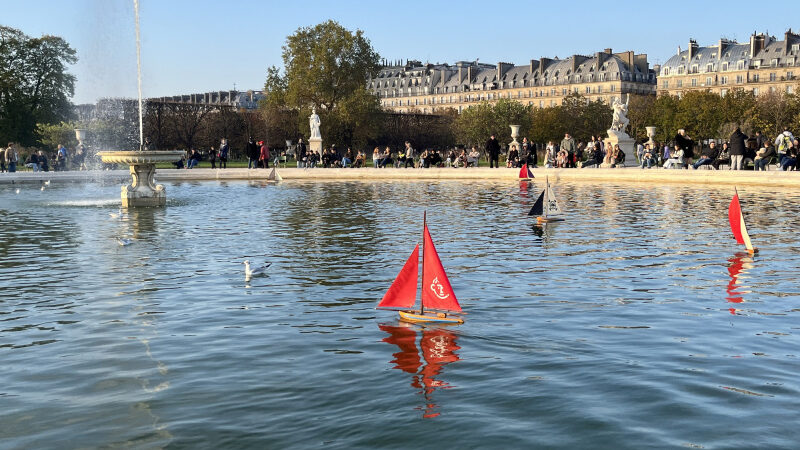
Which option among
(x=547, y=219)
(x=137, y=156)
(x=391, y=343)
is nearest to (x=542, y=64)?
(x=137, y=156)

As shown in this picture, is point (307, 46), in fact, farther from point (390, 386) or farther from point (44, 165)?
point (390, 386)

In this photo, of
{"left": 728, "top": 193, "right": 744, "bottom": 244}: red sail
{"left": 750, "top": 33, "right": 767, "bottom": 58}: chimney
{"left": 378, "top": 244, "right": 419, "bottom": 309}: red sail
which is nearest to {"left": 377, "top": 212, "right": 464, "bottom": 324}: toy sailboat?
{"left": 378, "top": 244, "right": 419, "bottom": 309}: red sail

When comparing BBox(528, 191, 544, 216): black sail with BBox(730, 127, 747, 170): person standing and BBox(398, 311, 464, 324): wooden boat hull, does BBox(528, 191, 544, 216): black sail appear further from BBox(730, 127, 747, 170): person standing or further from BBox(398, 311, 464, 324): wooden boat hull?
BBox(730, 127, 747, 170): person standing

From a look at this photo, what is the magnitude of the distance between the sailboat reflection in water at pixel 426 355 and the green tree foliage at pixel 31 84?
56.5 m

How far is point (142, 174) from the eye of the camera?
79.4 ft

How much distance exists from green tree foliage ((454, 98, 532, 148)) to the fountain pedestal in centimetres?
7966

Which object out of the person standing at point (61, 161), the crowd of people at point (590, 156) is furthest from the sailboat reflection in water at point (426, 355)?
the person standing at point (61, 161)

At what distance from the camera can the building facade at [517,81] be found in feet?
447

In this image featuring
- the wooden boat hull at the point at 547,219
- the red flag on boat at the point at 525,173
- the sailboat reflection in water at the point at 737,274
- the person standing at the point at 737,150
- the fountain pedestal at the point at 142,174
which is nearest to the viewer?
the sailboat reflection in water at the point at 737,274

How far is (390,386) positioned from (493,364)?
112 centimetres

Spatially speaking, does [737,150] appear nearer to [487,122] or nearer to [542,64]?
[487,122]

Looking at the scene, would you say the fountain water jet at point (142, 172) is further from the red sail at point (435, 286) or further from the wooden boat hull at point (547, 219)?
the red sail at point (435, 286)

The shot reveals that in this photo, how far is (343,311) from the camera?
982cm

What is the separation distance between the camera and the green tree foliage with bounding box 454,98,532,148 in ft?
338
